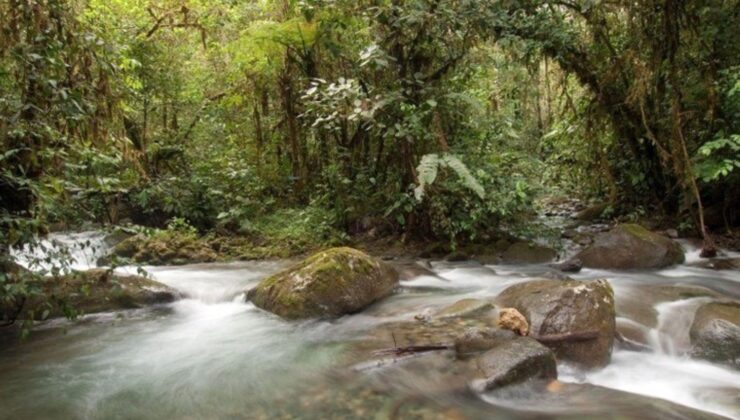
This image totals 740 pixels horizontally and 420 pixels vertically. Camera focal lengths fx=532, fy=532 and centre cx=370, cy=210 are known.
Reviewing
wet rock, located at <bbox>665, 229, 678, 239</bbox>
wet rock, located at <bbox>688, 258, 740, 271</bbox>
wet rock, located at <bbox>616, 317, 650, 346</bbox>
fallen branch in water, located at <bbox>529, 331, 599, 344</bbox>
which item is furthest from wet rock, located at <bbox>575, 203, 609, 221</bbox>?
fallen branch in water, located at <bbox>529, 331, 599, 344</bbox>

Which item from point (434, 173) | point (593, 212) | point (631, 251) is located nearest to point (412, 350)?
point (434, 173)

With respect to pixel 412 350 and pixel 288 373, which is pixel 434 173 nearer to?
pixel 412 350

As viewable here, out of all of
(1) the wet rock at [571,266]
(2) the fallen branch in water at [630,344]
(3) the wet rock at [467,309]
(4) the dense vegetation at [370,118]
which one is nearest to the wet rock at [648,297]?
(2) the fallen branch in water at [630,344]

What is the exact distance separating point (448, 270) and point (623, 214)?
4.57 metres

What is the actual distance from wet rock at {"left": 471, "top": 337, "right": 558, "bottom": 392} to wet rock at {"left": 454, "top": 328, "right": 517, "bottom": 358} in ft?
0.53

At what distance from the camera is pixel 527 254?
848 centimetres

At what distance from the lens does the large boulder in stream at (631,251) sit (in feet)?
25.2

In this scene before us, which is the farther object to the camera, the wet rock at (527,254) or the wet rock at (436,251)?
the wet rock at (436,251)

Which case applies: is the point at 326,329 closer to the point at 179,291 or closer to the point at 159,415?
the point at 159,415

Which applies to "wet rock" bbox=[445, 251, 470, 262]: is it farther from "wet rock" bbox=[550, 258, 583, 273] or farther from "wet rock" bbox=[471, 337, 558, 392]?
"wet rock" bbox=[471, 337, 558, 392]

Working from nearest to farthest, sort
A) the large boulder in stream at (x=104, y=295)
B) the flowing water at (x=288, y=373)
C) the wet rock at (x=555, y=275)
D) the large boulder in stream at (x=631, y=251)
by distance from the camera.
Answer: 1. the flowing water at (x=288, y=373)
2. the large boulder in stream at (x=104, y=295)
3. the wet rock at (x=555, y=275)
4. the large boulder in stream at (x=631, y=251)

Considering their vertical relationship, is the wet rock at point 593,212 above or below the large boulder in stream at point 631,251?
above

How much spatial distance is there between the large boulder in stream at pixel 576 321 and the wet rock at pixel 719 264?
143 inches

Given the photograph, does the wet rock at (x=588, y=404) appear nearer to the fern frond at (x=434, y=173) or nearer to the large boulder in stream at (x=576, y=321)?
the large boulder in stream at (x=576, y=321)
